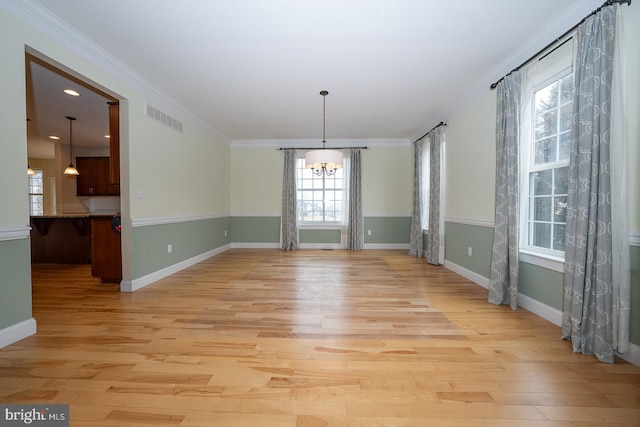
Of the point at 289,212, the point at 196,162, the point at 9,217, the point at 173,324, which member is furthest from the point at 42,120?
the point at 173,324

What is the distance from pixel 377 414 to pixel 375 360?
49cm

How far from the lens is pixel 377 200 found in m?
6.68

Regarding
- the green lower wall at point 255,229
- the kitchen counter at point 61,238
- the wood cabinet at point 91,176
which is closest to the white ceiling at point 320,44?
the kitchen counter at point 61,238

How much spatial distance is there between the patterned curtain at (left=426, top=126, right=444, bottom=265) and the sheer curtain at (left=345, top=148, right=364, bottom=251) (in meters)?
1.82

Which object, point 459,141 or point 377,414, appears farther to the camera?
point 459,141

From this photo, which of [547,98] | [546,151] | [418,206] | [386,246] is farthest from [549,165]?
[386,246]

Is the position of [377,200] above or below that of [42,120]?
below

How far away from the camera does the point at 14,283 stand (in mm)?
2111

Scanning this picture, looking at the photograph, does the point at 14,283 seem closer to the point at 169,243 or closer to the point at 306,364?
the point at 169,243

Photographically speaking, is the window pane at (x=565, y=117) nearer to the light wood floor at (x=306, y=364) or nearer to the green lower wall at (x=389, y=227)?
the light wood floor at (x=306, y=364)

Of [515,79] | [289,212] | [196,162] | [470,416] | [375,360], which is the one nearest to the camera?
[470,416]

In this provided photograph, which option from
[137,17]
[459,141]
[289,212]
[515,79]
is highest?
[137,17]

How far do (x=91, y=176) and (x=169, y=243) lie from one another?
494 cm

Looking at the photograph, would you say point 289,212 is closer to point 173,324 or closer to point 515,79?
point 173,324
